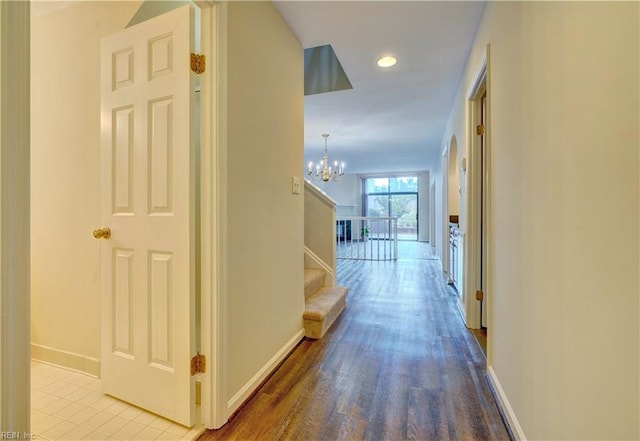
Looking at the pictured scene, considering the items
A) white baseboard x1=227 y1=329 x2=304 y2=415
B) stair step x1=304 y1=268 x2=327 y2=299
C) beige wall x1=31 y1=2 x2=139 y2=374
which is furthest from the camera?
stair step x1=304 y1=268 x2=327 y2=299

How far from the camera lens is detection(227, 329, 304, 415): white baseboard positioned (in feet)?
4.92

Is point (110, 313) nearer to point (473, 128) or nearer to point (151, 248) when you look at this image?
point (151, 248)

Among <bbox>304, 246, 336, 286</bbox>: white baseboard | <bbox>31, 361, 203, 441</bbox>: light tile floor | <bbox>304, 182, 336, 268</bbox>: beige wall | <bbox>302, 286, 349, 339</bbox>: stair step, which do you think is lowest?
<bbox>31, 361, 203, 441</bbox>: light tile floor

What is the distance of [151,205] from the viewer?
145cm

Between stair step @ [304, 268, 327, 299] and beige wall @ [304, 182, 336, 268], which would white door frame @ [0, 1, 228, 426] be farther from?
beige wall @ [304, 182, 336, 268]

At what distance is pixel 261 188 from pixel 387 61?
178 cm

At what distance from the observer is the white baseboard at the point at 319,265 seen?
10.7ft

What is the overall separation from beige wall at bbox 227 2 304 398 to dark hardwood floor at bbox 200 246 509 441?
0.20 metres

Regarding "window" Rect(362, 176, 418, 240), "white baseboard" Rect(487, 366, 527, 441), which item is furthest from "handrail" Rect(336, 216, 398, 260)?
"white baseboard" Rect(487, 366, 527, 441)

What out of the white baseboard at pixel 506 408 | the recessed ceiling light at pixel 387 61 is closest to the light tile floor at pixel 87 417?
the white baseboard at pixel 506 408

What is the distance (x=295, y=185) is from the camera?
2281mm

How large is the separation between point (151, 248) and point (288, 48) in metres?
1.65

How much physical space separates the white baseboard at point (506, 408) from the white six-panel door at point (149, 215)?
143 cm

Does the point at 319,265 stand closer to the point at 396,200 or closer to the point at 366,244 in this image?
the point at 366,244
